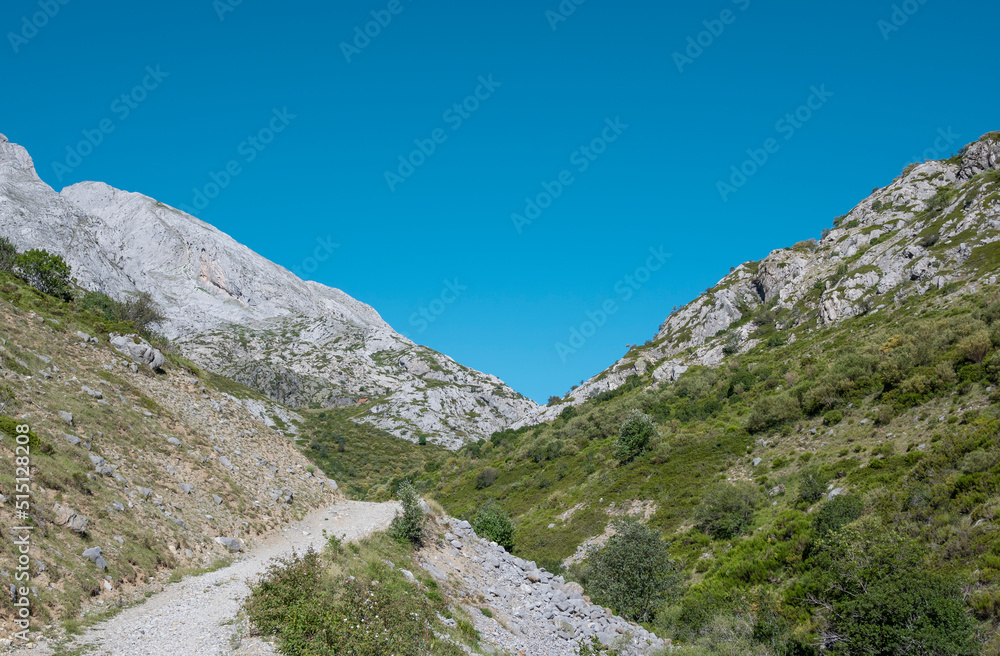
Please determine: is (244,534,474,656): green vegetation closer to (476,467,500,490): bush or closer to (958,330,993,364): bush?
(958,330,993,364): bush

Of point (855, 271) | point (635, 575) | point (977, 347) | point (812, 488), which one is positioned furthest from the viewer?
point (855, 271)

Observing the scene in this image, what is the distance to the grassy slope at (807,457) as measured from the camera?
19.6 meters

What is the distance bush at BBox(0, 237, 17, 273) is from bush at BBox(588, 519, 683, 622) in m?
44.8

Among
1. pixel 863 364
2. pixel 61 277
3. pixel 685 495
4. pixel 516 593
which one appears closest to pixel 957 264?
pixel 863 364

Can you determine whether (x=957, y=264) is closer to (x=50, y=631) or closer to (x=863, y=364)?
(x=863, y=364)

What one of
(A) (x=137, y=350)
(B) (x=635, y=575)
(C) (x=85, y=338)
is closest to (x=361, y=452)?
(A) (x=137, y=350)

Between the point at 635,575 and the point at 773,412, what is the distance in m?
22.0

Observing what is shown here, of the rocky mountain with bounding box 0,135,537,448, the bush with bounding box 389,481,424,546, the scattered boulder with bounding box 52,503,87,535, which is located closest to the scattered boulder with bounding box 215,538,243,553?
the scattered boulder with bounding box 52,503,87,535

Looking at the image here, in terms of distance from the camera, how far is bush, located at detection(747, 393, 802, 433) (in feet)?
130

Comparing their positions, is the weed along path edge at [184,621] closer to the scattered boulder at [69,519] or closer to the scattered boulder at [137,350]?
the scattered boulder at [69,519]

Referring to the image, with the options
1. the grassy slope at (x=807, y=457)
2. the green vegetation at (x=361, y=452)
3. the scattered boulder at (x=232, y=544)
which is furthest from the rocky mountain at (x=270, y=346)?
the scattered boulder at (x=232, y=544)

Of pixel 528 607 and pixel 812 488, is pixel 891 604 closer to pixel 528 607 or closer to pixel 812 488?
pixel 528 607

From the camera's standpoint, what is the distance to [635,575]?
2498 centimetres

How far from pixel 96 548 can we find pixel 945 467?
98.8 feet
